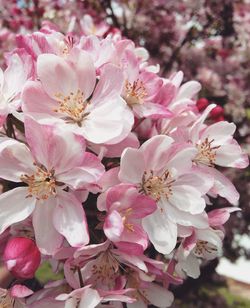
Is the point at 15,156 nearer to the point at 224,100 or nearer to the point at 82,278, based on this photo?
the point at 82,278

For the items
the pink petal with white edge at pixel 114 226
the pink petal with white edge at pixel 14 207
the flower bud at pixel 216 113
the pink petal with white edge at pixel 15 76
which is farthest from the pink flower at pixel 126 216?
the flower bud at pixel 216 113

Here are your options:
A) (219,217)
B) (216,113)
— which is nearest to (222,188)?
(219,217)

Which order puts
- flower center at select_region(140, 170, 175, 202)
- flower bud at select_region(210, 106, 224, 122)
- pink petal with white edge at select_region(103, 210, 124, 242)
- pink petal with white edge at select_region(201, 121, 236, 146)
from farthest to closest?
flower bud at select_region(210, 106, 224, 122) → pink petal with white edge at select_region(201, 121, 236, 146) → flower center at select_region(140, 170, 175, 202) → pink petal with white edge at select_region(103, 210, 124, 242)

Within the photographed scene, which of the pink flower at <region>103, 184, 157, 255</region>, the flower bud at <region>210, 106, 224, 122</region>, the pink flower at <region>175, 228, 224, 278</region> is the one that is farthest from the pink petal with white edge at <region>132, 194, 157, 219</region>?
the flower bud at <region>210, 106, 224, 122</region>

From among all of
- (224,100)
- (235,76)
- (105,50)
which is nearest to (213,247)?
(105,50)

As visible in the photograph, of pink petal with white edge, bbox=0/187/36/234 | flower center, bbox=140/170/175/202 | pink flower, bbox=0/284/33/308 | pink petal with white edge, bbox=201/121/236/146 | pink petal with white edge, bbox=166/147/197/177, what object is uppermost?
pink petal with white edge, bbox=166/147/197/177

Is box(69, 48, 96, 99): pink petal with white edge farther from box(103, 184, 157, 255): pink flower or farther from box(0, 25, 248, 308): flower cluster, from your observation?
box(103, 184, 157, 255): pink flower

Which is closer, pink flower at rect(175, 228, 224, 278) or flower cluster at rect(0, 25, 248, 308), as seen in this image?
flower cluster at rect(0, 25, 248, 308)
